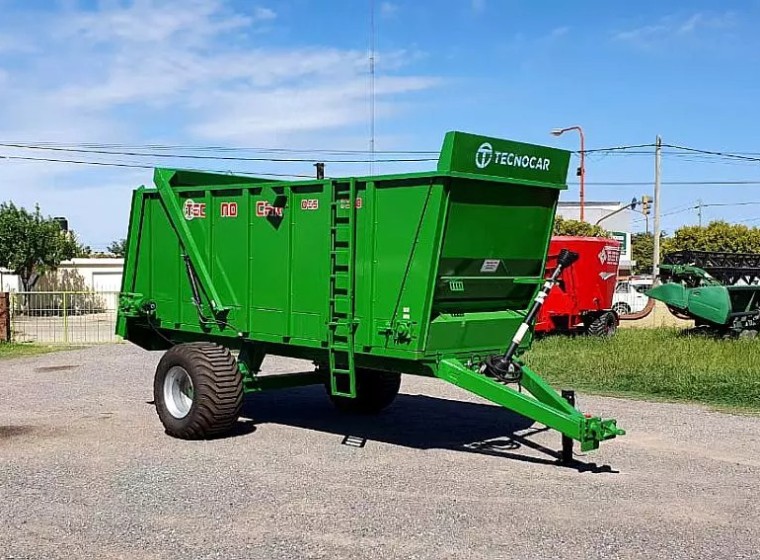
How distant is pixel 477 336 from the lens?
8859 millimetres

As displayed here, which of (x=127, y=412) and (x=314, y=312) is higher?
(x=314, y=312)

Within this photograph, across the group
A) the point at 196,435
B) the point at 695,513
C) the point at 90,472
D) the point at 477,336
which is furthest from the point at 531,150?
the point at 90,472

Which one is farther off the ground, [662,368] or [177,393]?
[177,393]

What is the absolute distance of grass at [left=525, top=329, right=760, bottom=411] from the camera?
41.8ft

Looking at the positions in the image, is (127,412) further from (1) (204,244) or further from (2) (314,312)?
(2) (314,312)

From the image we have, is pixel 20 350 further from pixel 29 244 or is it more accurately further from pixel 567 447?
pixel 29 244

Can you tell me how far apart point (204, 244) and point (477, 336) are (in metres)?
3.50

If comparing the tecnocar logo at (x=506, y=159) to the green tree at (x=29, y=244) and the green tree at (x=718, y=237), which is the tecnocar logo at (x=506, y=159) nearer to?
the green tree at (x=29, y=244)

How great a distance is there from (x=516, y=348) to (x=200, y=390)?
335 centimetres

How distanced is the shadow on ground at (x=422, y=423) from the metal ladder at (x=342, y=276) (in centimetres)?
122

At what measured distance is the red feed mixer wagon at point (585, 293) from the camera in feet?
68.6

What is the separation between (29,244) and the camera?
42094mm

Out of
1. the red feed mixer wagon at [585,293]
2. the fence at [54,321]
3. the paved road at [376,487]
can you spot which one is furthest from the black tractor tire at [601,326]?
the fence at [54,321]

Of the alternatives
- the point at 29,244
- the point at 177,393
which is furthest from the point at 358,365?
the point at 29,244
